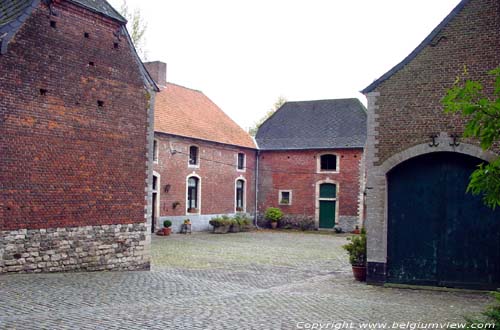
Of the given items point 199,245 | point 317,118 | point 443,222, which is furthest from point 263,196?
point 443,222

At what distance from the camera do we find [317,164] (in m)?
32.1

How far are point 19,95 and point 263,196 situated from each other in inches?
913

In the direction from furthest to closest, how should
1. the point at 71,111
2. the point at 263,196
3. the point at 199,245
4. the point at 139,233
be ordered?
the point at 263,196, the point at 199,245, the point at 139,233, the point at 71,111

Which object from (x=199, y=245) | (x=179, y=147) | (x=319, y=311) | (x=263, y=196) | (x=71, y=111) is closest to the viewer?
(x=319, y=311)

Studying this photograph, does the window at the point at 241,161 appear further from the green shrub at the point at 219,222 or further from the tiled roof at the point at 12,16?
the tiled roof at the point at 12,16

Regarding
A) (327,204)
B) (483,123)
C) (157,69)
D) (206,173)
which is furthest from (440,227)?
(157,69)

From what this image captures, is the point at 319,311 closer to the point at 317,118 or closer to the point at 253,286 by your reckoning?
the point at 253,286

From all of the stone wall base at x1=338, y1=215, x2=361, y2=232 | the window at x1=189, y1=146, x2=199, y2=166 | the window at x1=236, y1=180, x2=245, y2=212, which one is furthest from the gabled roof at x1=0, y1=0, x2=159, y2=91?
the stone wall base at x1=338, y1=215, x2=361, y2=232

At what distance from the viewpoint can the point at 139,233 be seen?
47.7 ft

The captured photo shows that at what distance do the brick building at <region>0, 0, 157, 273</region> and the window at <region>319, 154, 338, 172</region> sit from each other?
18254mm

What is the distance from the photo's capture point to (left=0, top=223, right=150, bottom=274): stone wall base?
452 inches

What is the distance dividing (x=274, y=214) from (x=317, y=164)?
3.82 meters

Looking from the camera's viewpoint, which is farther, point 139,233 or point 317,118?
point 317,118

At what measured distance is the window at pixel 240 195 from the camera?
1286 inches
